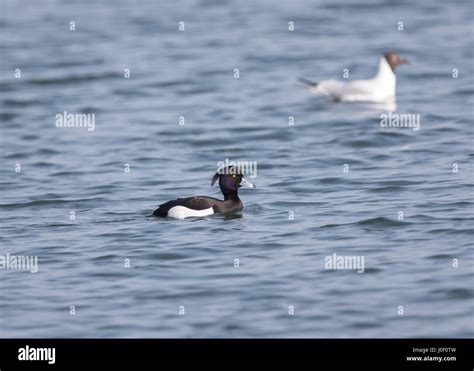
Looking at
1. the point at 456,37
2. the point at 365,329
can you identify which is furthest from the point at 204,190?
the point at 456,37

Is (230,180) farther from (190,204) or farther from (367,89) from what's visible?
(367,89)

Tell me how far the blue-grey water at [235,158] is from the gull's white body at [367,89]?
0.95 feet

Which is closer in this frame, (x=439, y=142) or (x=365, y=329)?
(x=365, y=329)

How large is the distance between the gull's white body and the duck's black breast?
29.7ft

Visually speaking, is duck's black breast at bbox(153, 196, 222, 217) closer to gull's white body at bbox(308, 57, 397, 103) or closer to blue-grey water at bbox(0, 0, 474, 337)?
blue-grey water at bbox(0, 0, 474, 337)

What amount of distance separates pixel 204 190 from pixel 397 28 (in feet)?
53.4

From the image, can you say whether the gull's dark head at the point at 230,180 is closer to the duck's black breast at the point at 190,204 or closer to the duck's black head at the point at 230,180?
the duck's black head at the point at 230,180

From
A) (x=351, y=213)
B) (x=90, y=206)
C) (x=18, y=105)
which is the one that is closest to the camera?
(x=351, y=213)

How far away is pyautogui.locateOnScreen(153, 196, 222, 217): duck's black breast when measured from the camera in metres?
16.5

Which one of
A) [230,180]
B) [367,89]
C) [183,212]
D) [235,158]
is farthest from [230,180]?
[367,89]

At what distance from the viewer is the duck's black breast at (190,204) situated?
16.5 meters

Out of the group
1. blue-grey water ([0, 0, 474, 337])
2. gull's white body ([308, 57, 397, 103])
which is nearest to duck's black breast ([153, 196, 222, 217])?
blue-grey water ([0, 0, 474, 337])

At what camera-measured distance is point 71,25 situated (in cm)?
3525

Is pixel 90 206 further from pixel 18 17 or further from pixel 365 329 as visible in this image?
pixel 18 17
